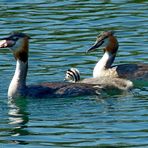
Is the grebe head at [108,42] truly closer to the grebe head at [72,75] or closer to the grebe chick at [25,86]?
the grebe head at [72,75]

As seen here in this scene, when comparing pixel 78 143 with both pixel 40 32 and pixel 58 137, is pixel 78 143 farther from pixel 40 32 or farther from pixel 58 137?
pixel 40 32

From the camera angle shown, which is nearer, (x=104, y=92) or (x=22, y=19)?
(x=104, y=92)

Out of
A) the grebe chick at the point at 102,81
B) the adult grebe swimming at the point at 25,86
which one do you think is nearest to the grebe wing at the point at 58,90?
the adult grebe swimming at the point at 25,86

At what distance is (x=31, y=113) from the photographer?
1600cm

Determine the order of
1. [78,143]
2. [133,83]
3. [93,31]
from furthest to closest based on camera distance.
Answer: [93,31] → [133,83] → [78,143]

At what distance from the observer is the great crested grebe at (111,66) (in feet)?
62.3

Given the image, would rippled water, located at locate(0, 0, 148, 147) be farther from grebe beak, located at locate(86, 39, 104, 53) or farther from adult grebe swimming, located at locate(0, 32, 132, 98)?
grebe beak, located at locate(86, 39, 104, 53)

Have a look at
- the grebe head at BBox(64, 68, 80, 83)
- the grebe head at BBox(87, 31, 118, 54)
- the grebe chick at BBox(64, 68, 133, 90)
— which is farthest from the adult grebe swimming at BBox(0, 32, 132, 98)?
the grebe head at BBox(87, 31, 118, 54)

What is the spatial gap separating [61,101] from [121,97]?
0.96m

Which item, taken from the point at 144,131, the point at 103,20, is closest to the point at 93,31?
the point at 103,20

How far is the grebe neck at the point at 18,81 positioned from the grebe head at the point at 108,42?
2544mm

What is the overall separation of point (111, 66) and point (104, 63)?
151 mm

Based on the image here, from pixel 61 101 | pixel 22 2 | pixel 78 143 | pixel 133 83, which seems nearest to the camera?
pixel 78 143

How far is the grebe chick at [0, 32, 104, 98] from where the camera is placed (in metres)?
17.2
